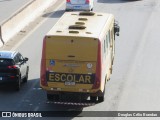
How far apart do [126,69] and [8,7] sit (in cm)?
1524

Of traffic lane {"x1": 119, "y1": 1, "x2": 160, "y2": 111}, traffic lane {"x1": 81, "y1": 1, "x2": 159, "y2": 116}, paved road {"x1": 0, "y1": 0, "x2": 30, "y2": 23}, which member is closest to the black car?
traffic lane {"x1": 81, "y1": 1, "x2": 159, "y2": 116}

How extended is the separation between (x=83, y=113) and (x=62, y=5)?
23820 mm

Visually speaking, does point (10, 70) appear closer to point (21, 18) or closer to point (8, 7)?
point (21, 18)

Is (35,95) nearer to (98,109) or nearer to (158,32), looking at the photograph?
(98,109)

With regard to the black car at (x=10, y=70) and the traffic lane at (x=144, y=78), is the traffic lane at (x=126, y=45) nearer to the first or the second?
the traffic lane at (x=144, y=78)

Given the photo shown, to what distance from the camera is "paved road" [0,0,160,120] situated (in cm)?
2166

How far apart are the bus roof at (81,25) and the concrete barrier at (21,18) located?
29.3ft

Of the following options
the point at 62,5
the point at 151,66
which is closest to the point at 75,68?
the point at 151,66

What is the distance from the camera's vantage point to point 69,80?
66.1 ft

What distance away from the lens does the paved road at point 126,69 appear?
21.7 meters

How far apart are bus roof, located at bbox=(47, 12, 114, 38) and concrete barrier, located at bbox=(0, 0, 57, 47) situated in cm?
892

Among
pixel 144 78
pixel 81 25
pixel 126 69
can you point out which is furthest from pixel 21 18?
pixel 81 25

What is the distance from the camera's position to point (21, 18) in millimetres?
35344

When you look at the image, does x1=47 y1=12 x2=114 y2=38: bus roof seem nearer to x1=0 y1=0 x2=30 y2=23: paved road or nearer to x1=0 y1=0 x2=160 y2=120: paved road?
x1=0 y1=0 x2=160 y2=120: paved road
